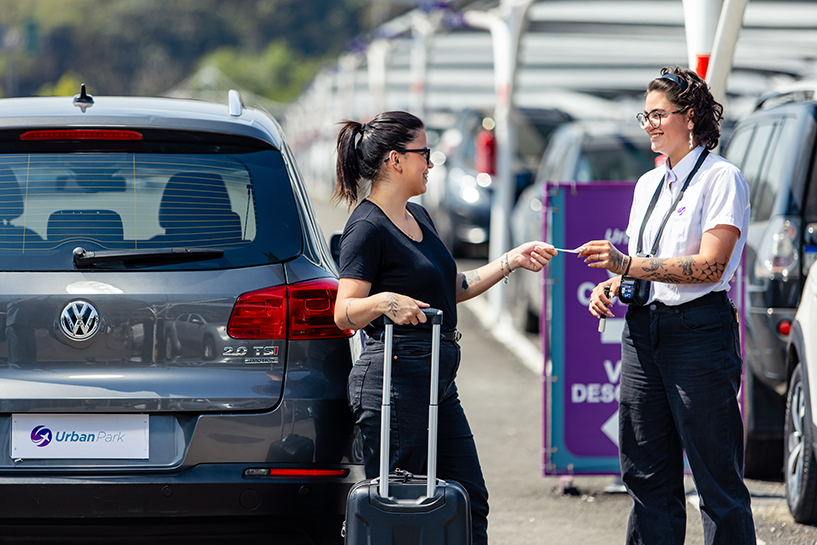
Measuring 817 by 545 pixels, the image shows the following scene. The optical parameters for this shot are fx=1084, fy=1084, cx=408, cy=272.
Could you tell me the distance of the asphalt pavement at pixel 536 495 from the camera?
4.79m

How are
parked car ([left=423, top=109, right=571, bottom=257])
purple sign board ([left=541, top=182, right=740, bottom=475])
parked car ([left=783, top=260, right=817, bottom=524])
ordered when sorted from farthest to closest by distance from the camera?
parked car ([left=423, top=109, right=571, bottom=257]), purple sign board ([left=541, top=182, right=740, bottom=475]), parked car ([left=783, top=260, right=817, bottom=524])

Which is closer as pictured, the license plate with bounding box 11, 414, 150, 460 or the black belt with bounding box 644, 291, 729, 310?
the license plate with bounding box 11, 414, 150, 460

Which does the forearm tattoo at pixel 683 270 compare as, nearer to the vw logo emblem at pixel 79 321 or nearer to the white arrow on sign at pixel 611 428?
the vw logo emblem at pixel 79 321

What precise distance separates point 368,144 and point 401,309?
1.96 feet

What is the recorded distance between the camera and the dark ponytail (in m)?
3.38

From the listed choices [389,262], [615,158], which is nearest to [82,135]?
[389,262]

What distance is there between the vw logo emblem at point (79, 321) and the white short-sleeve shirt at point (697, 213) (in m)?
1.79

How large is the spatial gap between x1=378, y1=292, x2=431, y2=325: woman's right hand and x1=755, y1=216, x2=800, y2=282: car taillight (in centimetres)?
287

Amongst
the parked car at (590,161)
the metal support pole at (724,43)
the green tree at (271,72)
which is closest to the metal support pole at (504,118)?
the parked car at (590,161)

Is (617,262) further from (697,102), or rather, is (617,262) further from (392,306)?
(392,306)

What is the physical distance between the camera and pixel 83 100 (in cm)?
379

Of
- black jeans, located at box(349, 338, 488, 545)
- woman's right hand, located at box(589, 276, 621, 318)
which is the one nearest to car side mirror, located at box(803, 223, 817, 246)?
woman's right hand, located at box(589, 276, 621, 318)

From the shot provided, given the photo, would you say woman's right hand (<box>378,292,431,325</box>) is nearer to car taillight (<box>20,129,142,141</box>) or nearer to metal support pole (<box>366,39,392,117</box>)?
car taillight (<box>20,129,142,141</box>)

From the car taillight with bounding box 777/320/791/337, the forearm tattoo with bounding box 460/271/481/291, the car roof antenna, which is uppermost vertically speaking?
the car roof antenna
